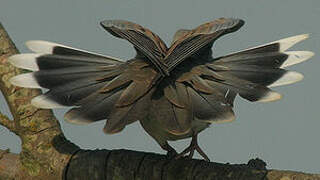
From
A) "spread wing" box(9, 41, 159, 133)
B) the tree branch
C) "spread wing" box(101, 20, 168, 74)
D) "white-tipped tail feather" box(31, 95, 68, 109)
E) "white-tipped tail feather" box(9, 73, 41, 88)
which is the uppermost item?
"spread wing" box(101, 20, 168, 74)

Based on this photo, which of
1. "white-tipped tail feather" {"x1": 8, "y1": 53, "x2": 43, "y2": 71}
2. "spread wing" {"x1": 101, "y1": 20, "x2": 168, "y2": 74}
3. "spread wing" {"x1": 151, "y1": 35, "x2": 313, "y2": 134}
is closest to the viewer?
"spread wing" {"x1": 151, "y1": 35, "x2": 313, "y2": 134}

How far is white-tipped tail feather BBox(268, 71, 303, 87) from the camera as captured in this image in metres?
2.34

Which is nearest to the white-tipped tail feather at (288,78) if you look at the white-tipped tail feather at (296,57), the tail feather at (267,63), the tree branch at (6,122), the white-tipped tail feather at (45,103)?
the tail feather at (267,63)

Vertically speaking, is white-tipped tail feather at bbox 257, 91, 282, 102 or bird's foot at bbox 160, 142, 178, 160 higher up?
white-tipped tail feather at bbox 257, 91, 282, 102

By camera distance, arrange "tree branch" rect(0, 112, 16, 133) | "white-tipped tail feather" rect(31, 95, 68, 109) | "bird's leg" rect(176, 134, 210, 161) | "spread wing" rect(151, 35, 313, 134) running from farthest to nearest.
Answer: "tree branch" rect(0, 112, 16, 133) < "bird's leg" rect(176, 134, 210, 161) < "white-tipped tail feather" rect(31, 95, 68, 109) < "spread wing" rect(151, 35, 313, 134)

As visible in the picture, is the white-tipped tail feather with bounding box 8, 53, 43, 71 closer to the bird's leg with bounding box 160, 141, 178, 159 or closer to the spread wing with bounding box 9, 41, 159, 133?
the spread wing with bounding box 9, 41, 159, 133

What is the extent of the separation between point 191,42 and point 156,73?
0.64 ft

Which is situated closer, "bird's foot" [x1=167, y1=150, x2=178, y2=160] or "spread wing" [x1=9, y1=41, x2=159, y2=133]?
"spread wing" [x1=9, y1=41, x2=159, y2=133]

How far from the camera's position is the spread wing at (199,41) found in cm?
230

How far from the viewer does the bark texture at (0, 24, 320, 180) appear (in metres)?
2.17

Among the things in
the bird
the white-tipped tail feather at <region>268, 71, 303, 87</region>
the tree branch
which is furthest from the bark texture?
the white-tipped tail feather at <region>268, 71, 303, 87</region>

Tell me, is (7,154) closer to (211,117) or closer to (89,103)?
(89,103)

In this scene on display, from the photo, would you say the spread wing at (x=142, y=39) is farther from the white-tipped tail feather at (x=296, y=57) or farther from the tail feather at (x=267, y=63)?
the white-tipped tail feather at (x=296, y=57)

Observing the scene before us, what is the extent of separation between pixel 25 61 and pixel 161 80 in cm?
70
